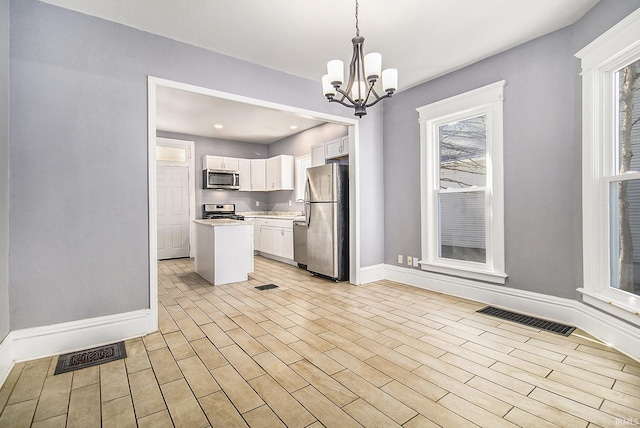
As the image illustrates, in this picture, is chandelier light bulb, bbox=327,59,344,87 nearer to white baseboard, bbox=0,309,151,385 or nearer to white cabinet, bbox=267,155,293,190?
white baseboard, bbox=0,309,151,385

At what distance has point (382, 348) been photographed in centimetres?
226

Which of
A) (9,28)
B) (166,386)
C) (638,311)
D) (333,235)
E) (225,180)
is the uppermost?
(9,28)

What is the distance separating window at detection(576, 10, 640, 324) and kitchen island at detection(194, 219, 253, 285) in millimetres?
3808

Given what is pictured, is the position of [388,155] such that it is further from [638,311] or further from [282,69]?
[638,311]

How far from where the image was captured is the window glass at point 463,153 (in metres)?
3.34

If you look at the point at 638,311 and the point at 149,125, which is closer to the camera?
the point at 638,311

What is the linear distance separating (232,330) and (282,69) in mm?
2750

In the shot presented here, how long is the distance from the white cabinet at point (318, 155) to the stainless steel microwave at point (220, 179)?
2.18 meters

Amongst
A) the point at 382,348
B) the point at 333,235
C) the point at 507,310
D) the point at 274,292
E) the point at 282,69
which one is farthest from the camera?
the point at 333,235

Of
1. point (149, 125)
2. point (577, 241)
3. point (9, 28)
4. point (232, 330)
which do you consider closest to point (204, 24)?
point (149, 125)

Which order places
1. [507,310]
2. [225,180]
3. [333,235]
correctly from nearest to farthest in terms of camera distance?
1. [507,310]
2. [333,235]
3. [225,180]

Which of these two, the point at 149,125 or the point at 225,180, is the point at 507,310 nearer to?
the point at 149,125

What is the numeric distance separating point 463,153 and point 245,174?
486 cm

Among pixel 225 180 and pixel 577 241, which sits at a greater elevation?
pixel 225 180
